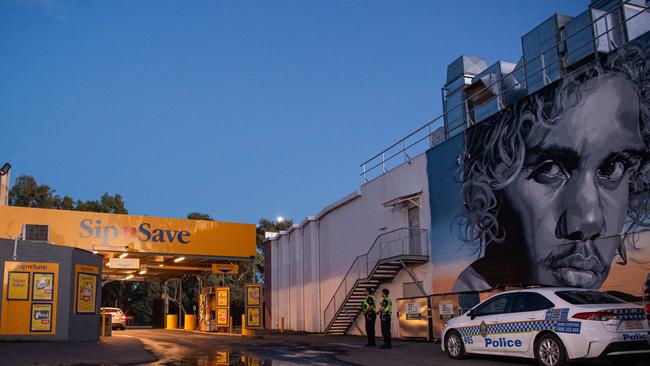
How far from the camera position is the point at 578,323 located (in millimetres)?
10984

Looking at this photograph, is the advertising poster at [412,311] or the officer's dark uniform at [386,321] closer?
the officer's dark uniform at [386,321]

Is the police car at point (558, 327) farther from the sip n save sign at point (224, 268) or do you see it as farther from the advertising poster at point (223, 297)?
the sip n save sign at point (224, 268)

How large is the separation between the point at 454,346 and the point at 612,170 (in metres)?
6.82

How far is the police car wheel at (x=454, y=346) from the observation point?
14.0 m

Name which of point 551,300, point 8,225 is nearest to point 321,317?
point 8,225

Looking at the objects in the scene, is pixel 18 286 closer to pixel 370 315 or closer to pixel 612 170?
pixel 370 315

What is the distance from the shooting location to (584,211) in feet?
58.2

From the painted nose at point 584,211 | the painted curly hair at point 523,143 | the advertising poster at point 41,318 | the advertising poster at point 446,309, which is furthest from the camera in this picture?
the advertising poster at point 41,318

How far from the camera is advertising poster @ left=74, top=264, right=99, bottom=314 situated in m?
21.3

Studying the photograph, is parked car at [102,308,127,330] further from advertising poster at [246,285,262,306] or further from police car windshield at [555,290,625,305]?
police car windshield at [555,290,625,305]

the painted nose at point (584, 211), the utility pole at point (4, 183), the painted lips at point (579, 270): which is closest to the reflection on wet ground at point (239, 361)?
the painted lips at point (579, 270)

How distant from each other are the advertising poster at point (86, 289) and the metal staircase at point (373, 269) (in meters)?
10.7

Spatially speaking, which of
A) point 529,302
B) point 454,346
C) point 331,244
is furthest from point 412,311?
point 331,244

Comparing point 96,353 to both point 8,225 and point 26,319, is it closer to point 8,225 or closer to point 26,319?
point 26,319
